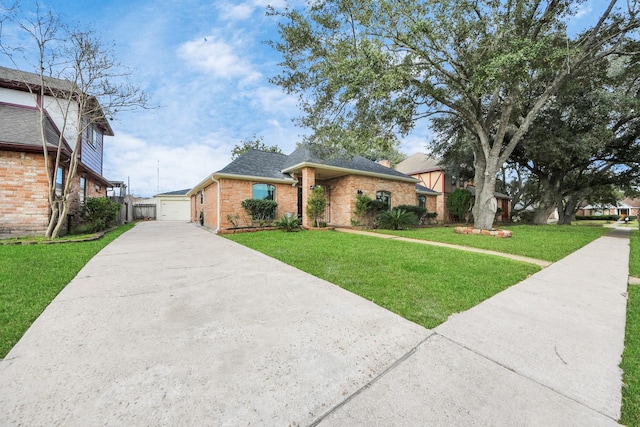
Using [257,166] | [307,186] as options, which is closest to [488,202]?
[307,186]

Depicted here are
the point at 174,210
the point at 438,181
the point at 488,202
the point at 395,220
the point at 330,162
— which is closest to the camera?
the point at 488,202

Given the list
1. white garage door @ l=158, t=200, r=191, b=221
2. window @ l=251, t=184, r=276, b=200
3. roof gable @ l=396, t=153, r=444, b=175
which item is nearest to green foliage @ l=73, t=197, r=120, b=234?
window @ l=251, t=184, r=276, b=200

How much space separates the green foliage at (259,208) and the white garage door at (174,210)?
1748 centimetres

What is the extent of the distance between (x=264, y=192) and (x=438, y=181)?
49.4 ft

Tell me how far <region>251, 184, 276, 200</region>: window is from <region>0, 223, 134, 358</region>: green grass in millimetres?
6454

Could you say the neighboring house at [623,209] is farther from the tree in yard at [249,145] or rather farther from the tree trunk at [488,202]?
the tree in yard at [249,145]

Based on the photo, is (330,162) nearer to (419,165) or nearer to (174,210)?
(419,165)

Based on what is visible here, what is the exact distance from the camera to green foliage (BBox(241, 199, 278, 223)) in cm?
1142

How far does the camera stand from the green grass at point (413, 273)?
3098 mm

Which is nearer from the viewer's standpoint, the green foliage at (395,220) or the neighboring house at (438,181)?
the green foliage at (395,220)

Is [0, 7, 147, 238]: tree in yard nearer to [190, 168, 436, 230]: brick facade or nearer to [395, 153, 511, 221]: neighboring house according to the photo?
[190, 168, 436, 230]: brick facade

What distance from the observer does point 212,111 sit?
44.1 feet

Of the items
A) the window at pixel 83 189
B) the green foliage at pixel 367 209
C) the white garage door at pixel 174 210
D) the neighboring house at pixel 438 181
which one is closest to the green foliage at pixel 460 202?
the neighboring house at pixel 438 181

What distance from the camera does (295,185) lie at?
13172 millimetres
